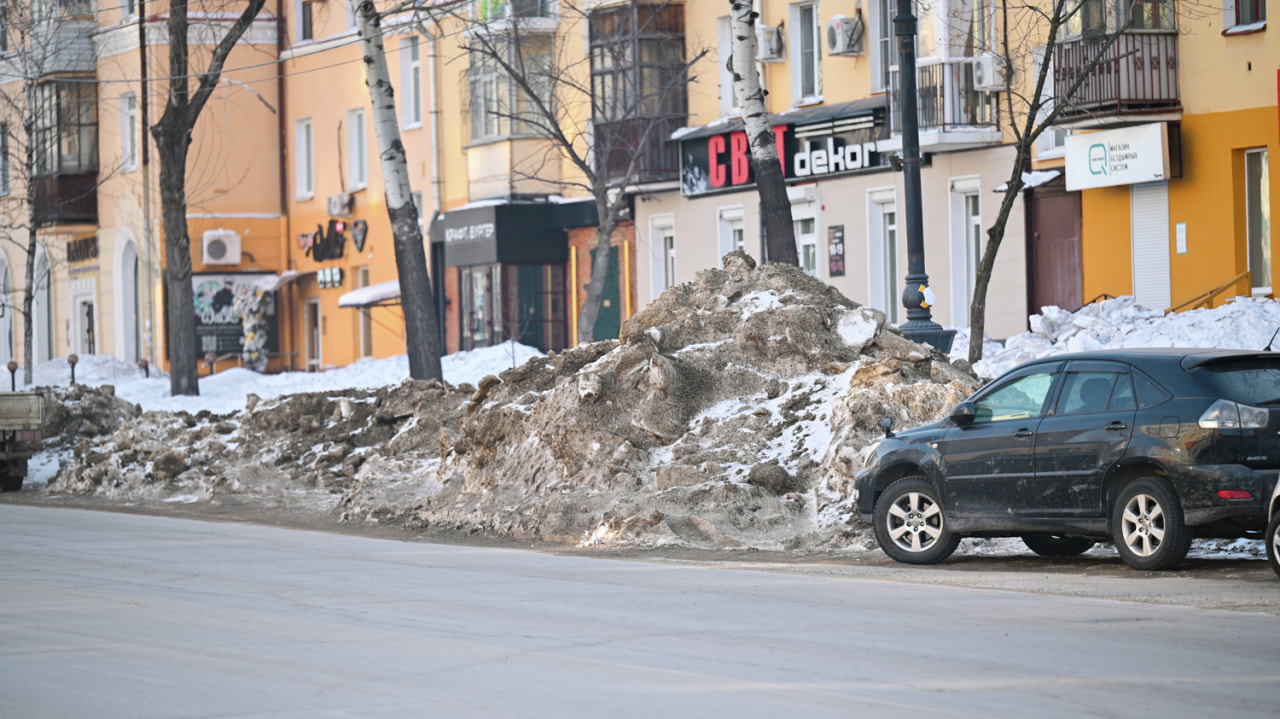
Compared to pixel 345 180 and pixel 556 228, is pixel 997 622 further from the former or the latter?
pixel 345 180

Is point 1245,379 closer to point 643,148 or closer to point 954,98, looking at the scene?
point 954,98

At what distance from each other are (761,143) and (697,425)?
22.0ft

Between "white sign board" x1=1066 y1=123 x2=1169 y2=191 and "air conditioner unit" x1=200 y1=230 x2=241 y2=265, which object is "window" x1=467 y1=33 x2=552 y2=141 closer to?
"air conditioner unit" x1=200 y1=230 x2=241 y2=265

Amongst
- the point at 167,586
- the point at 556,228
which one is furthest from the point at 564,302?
the point at 167,586

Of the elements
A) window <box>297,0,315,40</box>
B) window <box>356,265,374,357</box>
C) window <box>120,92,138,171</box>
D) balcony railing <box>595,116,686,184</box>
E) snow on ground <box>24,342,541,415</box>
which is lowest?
snow on ground <box>24,342,541,415</box>

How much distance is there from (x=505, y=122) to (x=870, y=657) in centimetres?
3408

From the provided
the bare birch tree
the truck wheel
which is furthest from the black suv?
the bare birch tree

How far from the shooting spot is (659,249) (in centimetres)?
4062

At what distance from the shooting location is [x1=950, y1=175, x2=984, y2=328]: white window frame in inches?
1276

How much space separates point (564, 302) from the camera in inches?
1721

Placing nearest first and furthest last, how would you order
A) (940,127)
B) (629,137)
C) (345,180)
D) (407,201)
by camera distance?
(407,201) < (940,127) < (629,137) < (345,180)

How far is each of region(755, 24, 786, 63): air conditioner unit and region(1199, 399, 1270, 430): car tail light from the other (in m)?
24.0

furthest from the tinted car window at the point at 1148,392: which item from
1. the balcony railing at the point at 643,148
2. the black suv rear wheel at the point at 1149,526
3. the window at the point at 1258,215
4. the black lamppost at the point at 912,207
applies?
the balcony railing at the point at 643,148

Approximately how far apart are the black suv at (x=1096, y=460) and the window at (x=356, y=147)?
36903mm
